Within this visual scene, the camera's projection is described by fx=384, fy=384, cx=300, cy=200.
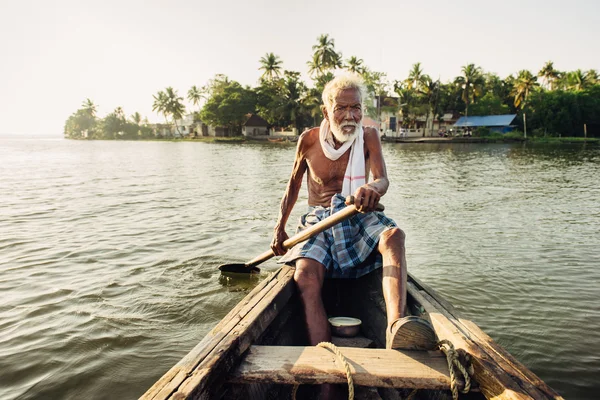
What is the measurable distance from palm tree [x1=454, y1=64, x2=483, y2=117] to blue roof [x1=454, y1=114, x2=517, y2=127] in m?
1.13

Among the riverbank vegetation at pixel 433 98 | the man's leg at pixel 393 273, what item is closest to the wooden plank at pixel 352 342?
the man's leg at pixel 393 273

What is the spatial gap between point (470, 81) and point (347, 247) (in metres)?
51.5

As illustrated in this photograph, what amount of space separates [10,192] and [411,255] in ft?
37.9

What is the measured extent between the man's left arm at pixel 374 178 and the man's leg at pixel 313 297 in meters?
0.64

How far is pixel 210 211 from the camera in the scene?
912 cm

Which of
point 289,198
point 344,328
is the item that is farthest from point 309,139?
point 344,328

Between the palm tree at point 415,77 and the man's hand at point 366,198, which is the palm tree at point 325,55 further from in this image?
the man's hand at point 366,198

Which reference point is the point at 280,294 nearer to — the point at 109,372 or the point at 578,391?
the point at 109,372

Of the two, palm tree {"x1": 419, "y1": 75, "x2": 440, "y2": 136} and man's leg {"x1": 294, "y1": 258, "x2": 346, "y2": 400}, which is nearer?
man's leg {"x1": 294, "y1": 258, "x2": 346, "y2": 400}

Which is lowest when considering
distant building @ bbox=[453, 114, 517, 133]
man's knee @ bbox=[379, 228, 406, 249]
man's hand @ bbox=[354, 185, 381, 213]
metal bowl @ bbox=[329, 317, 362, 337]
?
metal bowl @ bbox=[329, 317, 362, 337]

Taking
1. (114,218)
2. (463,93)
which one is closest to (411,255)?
(114,218)

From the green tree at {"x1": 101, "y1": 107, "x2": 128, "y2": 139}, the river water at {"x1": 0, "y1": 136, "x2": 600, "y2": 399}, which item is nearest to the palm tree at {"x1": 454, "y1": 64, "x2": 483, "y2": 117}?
the river water at {"x1": 0, "y1": 136, "x2": 600, "y2": 399}

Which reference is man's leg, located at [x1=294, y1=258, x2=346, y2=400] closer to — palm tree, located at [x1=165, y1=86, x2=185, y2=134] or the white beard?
the white beard

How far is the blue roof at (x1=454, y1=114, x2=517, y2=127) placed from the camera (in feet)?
148
